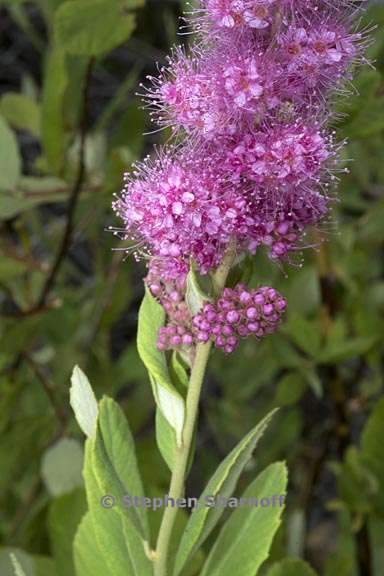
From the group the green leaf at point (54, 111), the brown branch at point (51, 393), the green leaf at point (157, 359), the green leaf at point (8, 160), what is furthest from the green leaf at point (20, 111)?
the green leaf at point (157, 359)

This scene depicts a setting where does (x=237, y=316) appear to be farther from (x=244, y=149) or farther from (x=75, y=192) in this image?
(x=75, y=192)

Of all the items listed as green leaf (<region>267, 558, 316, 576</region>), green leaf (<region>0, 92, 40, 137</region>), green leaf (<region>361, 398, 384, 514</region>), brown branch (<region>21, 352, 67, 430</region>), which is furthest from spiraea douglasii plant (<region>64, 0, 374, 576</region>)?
green leaf (<region>0, 92, 40, 137</region>)

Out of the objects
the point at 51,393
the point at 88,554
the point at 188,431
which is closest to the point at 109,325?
the point at 51,393

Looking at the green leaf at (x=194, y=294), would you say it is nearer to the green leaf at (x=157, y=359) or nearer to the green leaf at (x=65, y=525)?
the green leaf at (x=157, y=359)

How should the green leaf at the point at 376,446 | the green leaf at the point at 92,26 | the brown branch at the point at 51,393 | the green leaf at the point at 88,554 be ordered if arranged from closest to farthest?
the green leaf at the point at 88,554, the green leaf at the point at 92,26, the green leaf at the point at 376,446, the brown branch at the point at 51,393

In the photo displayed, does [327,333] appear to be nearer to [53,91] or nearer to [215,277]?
[53,91]

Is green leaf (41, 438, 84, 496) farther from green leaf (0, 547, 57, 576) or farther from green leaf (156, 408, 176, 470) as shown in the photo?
green leaf (156, 408, 176, 470)
